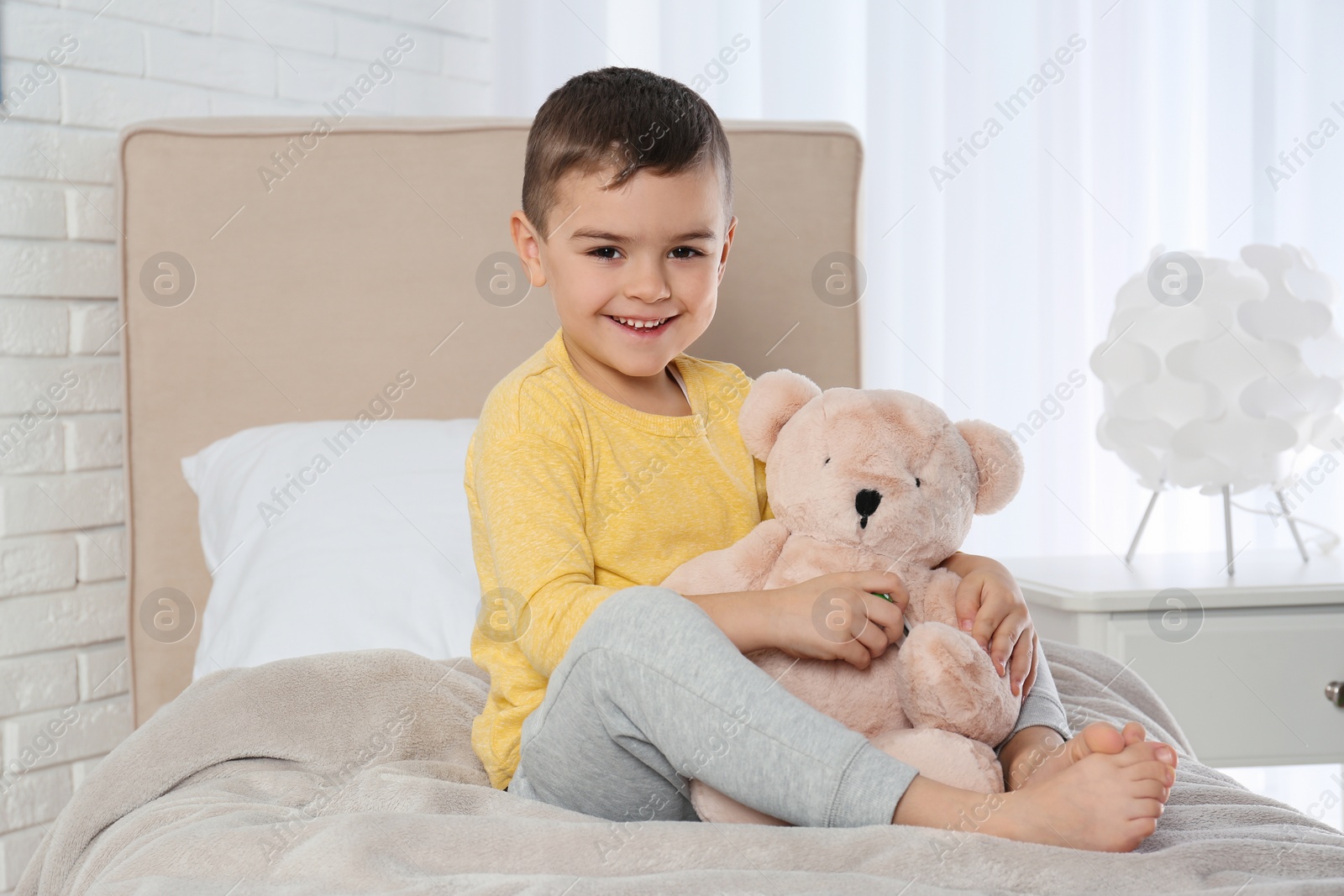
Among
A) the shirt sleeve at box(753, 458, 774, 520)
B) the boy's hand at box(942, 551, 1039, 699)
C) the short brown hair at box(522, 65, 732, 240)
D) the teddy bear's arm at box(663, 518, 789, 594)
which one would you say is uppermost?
the short brown hair at box(522, 65, 732, 240)

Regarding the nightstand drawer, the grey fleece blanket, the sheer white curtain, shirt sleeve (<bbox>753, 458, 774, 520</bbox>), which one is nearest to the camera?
the grey fleece blanket

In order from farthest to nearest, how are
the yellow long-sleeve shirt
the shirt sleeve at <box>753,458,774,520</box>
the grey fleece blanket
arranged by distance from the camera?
the shirt sleeve at <box>753,458,774,520</box>, the yellow long-sleeve shirt, the grey fleece blanket

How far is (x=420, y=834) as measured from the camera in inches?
27.2

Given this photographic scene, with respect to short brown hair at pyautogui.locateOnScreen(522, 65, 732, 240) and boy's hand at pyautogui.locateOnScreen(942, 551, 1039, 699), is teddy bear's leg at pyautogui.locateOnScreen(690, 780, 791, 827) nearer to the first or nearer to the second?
boy's hand at pyautogui.locateOnScreen(942, 551, 1039, 699)

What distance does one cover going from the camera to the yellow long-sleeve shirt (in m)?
0.88

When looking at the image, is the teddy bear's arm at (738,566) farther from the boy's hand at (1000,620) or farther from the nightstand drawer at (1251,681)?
the nightstand drawer at (1251,681)

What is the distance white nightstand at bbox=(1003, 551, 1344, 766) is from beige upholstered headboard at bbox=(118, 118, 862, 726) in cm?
50

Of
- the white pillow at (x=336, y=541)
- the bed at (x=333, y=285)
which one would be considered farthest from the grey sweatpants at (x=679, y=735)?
the bed at (x=333, y=285)

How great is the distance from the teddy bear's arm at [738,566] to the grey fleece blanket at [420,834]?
21cm

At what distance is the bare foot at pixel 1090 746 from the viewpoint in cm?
70

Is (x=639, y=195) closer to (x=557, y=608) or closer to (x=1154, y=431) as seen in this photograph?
(x=557, y=608)

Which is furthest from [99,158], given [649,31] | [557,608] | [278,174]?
[557,608]

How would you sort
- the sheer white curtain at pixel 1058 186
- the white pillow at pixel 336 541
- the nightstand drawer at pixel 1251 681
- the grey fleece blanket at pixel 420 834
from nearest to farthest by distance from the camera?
the grey fleece blanket at pixel 420 834 → the white pillow at pixel 336 541 → the nightstand drawer at pixel 1251 681 → the sheer white curtain at pixel 1058 186

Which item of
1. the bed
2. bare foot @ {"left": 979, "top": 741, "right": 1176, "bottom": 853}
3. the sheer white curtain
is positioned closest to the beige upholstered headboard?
the bed
